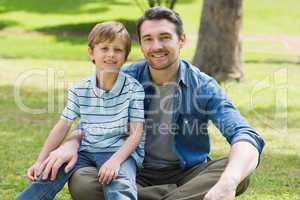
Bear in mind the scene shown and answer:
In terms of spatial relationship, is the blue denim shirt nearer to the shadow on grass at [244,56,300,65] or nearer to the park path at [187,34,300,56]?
the shadow on grass at [244,56,300,65]

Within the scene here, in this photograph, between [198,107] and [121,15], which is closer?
[198,107]

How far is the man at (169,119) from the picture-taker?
3.84 metres

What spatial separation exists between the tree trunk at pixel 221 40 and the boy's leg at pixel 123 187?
7328 millimetres

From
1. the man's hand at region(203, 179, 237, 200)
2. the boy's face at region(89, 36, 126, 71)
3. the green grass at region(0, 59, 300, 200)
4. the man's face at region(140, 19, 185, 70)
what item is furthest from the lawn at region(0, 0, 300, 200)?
the man's hand at region(203, 179, 237, 200)

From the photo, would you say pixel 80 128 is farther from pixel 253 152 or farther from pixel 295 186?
pixel 295 186

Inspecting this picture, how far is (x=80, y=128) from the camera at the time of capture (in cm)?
411

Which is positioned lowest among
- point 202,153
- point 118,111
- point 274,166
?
point 274,166

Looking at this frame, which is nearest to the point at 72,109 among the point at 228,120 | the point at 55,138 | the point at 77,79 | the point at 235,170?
the point at 55,138

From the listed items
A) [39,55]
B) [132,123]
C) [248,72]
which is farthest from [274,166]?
[39,55]

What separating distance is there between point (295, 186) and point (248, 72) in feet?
24.8

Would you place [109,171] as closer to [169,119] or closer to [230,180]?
[169,119]

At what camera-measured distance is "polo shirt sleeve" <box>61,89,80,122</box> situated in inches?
158

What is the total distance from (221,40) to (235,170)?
7.60 m

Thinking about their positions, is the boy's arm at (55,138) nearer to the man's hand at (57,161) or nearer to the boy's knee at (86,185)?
the man's hand at (57,161)
